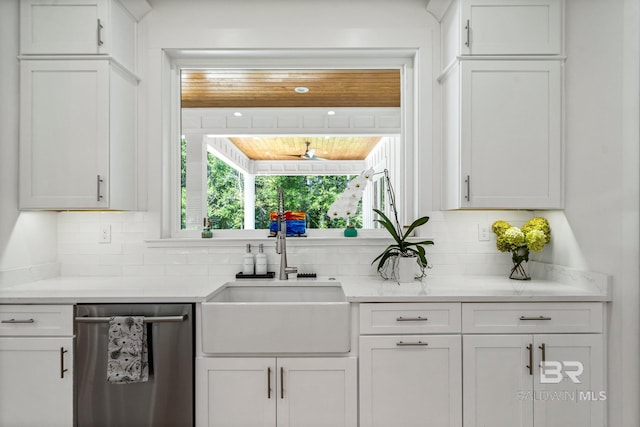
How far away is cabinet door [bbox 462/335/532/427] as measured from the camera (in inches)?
77.5

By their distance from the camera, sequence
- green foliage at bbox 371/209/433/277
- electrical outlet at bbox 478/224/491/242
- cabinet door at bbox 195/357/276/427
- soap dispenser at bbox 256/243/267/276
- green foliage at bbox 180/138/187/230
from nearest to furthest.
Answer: cabinet door at bbox 195/357/276/427, green foliage at bbox 371/209/433/277, soap dispenser at bbox 256/243/267/276, electrical outlet at bbox 478/224/491/242, green foliage at bbox 180/138/187/230

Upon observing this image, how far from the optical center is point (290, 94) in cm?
277

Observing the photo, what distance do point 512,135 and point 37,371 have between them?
269cm

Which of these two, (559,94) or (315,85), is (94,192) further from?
(559,94)

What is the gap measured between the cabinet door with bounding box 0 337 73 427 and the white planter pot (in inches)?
67.7

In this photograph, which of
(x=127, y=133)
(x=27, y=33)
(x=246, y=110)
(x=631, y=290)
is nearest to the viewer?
(x=631, y=290)

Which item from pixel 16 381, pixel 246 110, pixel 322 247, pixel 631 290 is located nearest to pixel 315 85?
pixel 246 110

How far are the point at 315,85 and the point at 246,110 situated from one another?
491mm

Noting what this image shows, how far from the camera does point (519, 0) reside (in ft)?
7.42

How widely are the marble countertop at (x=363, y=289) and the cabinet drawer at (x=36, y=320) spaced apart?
3 centimetres

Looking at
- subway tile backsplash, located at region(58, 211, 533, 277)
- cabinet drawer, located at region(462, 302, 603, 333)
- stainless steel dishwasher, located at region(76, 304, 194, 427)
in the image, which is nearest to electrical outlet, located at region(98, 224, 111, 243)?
subway tile backsplash, located at region(58, 211, 533, 277)

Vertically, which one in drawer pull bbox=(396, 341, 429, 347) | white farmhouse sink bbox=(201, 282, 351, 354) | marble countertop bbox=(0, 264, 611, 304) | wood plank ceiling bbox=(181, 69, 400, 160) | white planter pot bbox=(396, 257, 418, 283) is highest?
wood plank ceiling bbox=(181, 69, 400, 160)

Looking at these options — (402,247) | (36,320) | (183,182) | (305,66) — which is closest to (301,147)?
(305,66)

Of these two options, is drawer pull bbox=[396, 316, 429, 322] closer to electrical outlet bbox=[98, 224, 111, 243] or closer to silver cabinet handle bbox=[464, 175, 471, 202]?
silver cabinet handle bbox=[464, 175, 471, 202]
